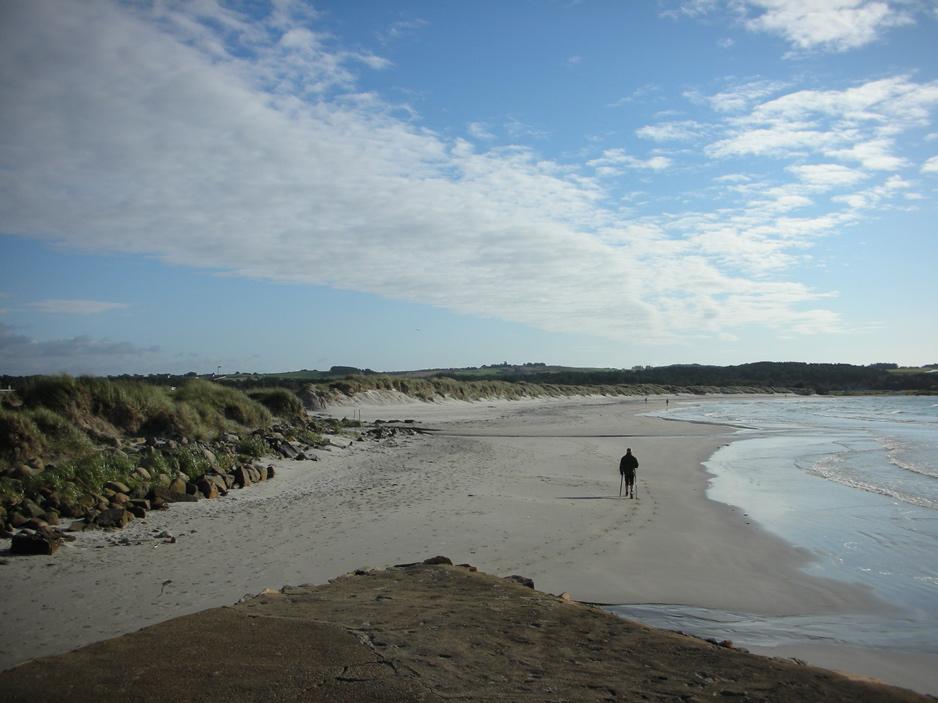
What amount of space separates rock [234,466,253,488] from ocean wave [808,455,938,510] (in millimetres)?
13939

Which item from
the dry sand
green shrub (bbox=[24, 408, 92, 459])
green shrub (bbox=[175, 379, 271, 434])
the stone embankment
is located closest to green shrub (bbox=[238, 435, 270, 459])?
the stone embankment

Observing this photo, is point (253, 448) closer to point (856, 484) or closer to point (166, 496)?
point (166, 496)

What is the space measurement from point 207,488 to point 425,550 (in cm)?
524

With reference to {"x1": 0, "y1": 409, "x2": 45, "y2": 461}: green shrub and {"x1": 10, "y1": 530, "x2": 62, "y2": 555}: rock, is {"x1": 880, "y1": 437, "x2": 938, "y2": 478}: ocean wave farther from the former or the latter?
{"x1": 0, "y1": 409, "x2": 45, "y2": 461}: green shrub

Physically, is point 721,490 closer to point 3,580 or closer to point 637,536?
point 637,536

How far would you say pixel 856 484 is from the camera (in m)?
16.9

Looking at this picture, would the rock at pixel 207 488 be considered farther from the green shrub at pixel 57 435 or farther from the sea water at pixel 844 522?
the sea water at pixel 844 522

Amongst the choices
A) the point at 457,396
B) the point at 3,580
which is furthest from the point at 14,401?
the point at 457,396

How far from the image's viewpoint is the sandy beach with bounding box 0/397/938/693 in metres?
6.60

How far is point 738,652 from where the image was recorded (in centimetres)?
523

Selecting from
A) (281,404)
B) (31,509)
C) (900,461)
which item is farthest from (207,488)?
(900,461)

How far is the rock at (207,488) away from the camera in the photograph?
1254 cm

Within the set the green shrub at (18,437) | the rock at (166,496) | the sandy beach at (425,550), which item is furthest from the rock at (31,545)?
the green shrub at (18,437)

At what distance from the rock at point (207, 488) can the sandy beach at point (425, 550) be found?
0.36 m
